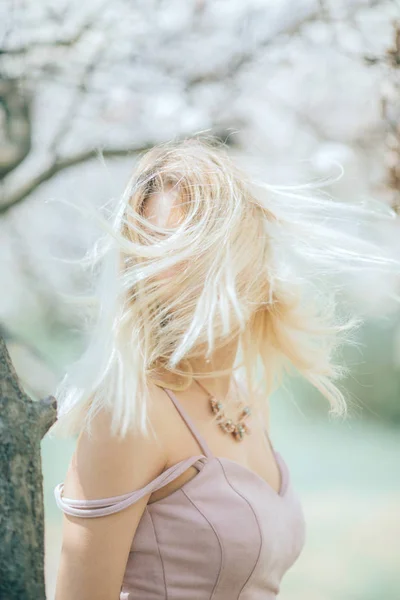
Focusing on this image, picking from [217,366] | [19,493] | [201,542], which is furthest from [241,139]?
[19,493]

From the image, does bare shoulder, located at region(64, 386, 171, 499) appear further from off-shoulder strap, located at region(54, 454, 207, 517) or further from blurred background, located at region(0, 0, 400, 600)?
blurred background, located at region(0, 0, 400, 600)

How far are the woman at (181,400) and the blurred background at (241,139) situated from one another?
1.32 metres

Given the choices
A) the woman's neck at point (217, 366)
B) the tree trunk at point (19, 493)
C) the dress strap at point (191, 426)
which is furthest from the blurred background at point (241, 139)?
the tree trunk at point (19, 493)

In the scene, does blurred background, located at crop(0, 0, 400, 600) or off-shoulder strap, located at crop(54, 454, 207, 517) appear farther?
blurred background, located at crop(0, 0, 400, 600)

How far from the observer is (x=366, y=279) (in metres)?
2.76

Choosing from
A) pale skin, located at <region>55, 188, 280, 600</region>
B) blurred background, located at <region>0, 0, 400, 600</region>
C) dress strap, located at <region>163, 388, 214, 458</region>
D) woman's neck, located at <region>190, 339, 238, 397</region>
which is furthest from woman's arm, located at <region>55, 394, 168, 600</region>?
blurred background, located at <region>0, 0, 400, 600</region>

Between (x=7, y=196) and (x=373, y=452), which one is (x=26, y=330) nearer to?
(x=7, y=196)

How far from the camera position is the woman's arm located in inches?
37.1

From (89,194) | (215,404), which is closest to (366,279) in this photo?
(89,194)

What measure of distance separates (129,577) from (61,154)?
181cm

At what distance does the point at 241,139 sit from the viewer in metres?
2.72

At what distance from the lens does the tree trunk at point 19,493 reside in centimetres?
72

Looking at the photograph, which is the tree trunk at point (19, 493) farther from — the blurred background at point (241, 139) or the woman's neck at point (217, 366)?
the blurred background at point (241, 139)

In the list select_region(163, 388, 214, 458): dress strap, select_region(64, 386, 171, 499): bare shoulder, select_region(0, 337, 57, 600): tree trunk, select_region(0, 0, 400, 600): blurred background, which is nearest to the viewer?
select_region(0, 337, 57, 600): tree trunk
